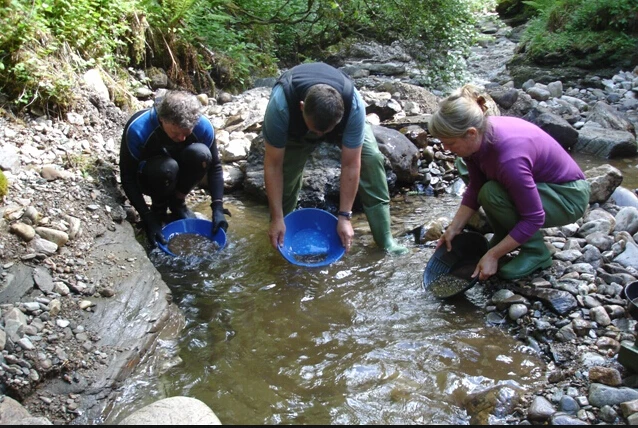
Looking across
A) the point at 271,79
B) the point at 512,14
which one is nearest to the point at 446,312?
the point at 271,79

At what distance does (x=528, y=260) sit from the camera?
11.3 feet

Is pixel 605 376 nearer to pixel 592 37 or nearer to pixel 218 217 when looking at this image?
pixel 218 217

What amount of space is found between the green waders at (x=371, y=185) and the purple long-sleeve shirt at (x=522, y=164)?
2.84ft

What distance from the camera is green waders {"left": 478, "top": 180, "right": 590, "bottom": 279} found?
332 centimetres

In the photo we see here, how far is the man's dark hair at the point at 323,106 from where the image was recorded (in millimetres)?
3021

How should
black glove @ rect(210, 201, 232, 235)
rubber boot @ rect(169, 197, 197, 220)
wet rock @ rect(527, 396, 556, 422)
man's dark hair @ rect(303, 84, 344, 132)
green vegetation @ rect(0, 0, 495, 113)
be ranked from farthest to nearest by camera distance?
green vegetation @ rect(0, 0, 495, 113)
rubber boot @ rect(169, 197, 197, 220)
black glove @ rect(210, 201, 232, 235)
man's dark hair @ rect(303, 84, 344, 132)
wet rock @ rect(527, 396, 556, 422)

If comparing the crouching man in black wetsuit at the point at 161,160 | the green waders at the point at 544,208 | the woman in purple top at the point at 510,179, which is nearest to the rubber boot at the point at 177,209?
the crouching man in black wetsuit at the point at 161,160

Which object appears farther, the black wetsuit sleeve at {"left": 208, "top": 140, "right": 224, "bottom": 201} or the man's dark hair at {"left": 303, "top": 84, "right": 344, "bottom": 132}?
the black wetsuit sleeve at {"left": 208, "top": 140, "right": 224, "bottom": 201}

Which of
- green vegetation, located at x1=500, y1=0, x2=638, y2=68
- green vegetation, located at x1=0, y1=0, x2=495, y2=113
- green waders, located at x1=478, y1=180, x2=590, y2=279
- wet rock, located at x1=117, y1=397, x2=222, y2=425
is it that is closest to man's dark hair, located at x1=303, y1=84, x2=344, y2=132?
green waders, located at x1=478, y1=180, x2=590, y2=279

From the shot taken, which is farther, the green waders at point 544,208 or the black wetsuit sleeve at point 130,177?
the black wetsuit sleeve at point 130,177

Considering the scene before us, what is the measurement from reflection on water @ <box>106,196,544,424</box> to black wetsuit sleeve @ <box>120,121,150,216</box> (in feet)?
1.30

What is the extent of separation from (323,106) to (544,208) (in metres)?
1.44

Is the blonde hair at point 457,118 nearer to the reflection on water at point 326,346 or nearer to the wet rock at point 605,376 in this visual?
the reflection on water at point 326,346

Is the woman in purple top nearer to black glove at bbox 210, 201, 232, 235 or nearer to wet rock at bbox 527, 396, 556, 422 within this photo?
wet rock at bbox 527, 396, 556, 422
